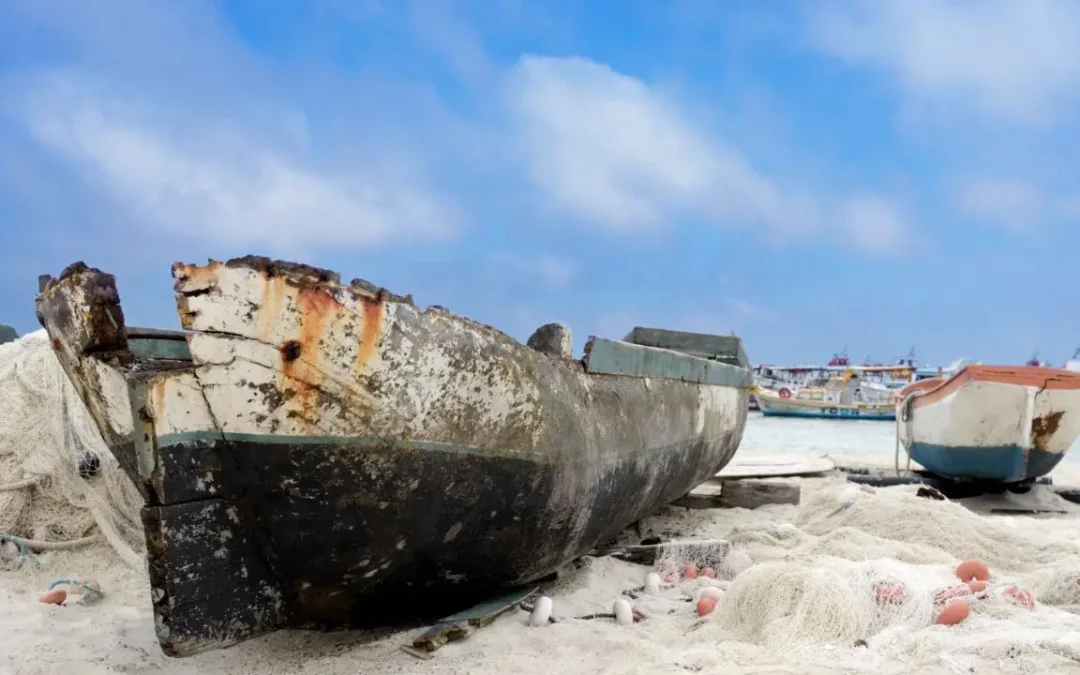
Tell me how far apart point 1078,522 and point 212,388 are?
770cm

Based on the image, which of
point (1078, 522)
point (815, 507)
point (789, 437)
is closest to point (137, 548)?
point (815, 507)

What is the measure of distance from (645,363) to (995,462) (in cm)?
631

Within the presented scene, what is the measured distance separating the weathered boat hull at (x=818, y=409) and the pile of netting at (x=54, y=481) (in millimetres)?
29426

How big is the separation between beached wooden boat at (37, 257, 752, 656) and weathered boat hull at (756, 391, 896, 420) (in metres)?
29.9

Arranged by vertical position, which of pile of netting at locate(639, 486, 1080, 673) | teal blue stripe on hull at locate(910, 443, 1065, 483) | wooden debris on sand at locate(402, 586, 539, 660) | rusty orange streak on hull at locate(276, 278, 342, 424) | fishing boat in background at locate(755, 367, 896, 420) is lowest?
wooden debris on sand at locate(402, 586, 539, 660)

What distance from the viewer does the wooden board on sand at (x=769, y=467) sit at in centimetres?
735

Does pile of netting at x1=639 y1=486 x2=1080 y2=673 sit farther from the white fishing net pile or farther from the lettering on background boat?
the lettering on background boat

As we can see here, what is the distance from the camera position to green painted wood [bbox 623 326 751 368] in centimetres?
697

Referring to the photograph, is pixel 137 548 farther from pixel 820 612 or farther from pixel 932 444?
pixel 932 444

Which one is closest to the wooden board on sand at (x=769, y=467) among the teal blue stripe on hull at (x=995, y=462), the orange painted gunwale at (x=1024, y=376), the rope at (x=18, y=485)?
the teal blue stripe on hull at (x=995, y=462)

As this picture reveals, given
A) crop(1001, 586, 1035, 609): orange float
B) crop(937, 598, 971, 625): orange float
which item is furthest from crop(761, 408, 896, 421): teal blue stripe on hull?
crop(937, 598, 971, 625): orange float

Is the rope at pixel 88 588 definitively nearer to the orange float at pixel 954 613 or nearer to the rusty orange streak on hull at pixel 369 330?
the rusty orange streak on hull at pixel 369 330

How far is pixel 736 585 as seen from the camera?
3354 mm

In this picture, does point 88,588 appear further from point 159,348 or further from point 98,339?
point 98,339
